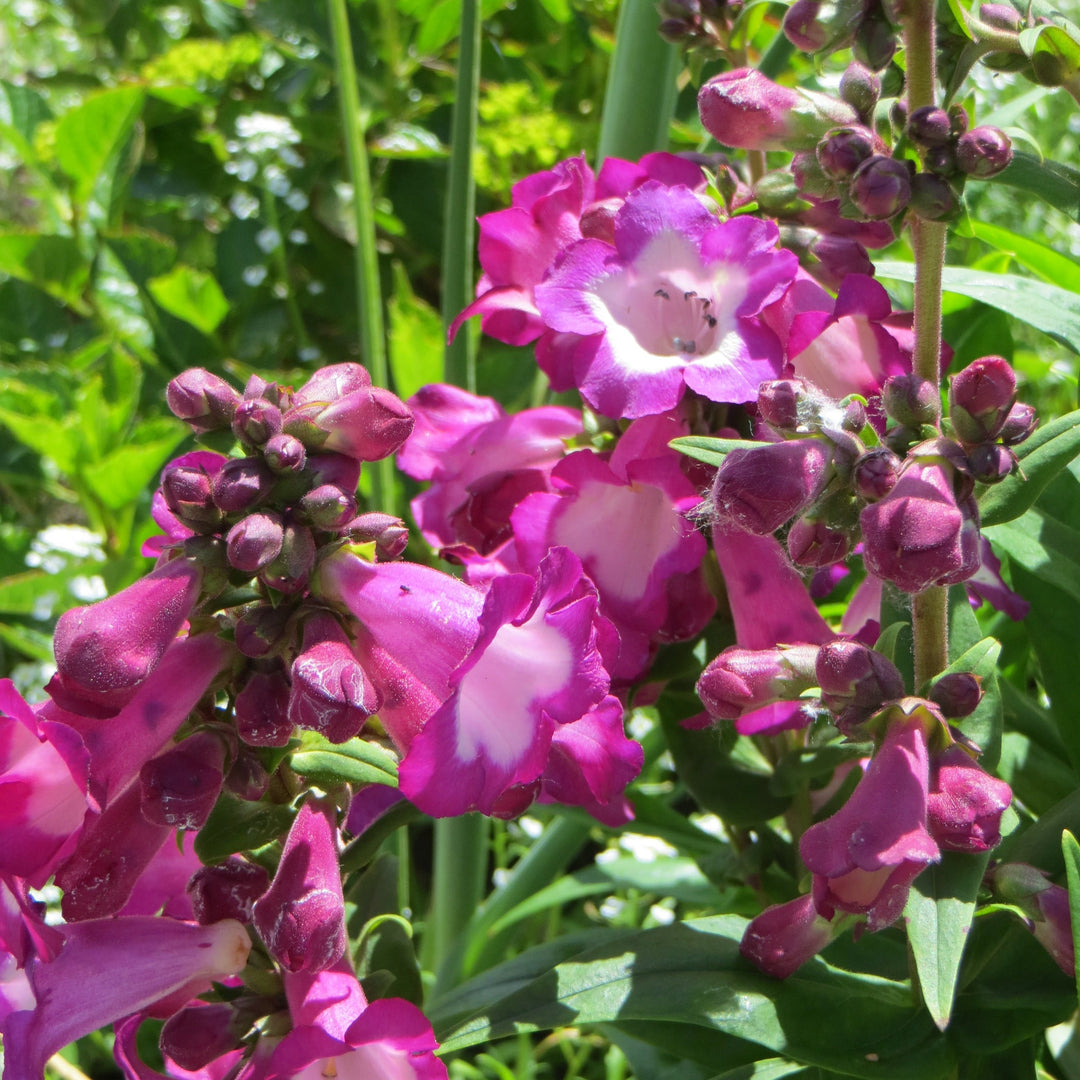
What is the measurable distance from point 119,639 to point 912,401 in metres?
0.41

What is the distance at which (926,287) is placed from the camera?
24.6 inches

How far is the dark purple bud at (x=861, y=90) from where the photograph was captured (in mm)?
646

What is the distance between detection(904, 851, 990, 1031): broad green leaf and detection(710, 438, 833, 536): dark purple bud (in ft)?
0.73

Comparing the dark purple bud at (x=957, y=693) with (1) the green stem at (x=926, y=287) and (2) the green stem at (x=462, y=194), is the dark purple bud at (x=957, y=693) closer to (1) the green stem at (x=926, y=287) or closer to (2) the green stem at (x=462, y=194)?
(1) the green stem at (x=926, y=287)

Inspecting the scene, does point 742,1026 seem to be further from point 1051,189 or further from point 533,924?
point 533,924

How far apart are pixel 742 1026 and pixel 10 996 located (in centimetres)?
43

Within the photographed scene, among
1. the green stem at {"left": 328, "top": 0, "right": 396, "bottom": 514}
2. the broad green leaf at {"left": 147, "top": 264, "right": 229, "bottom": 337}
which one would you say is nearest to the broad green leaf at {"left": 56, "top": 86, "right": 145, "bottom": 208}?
the broad green leaf at {"left": 147, "top": 264, "right": 229, "bottom": 337}

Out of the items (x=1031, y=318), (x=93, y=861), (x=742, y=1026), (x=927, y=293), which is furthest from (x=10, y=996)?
(x=1031, y=318)

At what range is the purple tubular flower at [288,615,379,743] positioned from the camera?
21.5 inches

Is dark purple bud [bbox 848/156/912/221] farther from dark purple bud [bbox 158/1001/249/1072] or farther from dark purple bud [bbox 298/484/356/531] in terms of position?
dark purple bud [bbox 158/1001/249/1072]

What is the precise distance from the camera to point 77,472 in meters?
1.39

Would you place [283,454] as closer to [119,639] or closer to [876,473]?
[119,639]

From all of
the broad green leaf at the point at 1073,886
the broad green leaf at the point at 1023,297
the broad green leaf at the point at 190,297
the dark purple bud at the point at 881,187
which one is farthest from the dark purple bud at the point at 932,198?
the broad green leaf at the point at 190,297

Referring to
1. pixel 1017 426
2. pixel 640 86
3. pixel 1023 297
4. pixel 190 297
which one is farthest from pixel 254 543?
pixel 190 297
